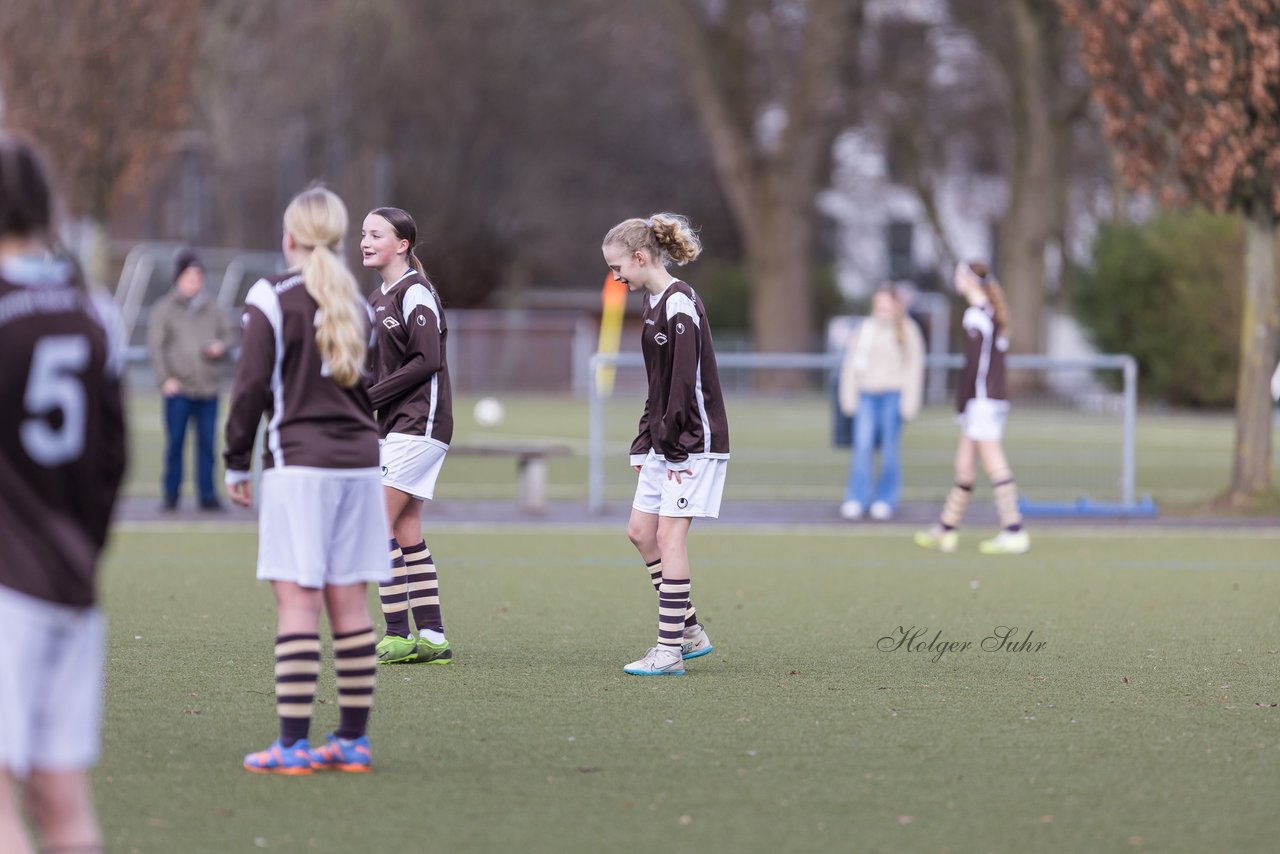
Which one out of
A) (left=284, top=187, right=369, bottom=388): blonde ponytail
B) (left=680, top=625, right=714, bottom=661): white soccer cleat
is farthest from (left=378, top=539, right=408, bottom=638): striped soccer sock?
(left=284, top=187, right=369, bottom=388): blonde ponytail

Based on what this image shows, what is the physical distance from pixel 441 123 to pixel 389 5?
11.5 meters

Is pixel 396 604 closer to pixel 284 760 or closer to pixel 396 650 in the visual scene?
pixel 396 650

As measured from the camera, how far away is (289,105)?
45.5 metres

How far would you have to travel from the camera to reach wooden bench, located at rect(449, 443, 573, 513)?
15758mm

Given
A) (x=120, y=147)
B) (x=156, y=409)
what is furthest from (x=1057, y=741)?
(x=156, y=409)

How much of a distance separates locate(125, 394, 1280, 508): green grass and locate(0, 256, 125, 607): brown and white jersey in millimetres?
11733

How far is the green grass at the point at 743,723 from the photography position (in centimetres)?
542

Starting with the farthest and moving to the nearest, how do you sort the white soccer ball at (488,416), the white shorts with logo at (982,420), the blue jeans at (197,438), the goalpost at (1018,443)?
1. the white soccer ball at (488,416)
2. the goalpost at (1018,443)
3. the blue jeans at (197,438)
4. the white shorts with logo at (982,420)

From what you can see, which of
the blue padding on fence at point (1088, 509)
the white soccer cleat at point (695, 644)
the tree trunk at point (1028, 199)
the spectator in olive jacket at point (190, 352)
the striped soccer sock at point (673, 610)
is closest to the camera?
the striped soccer sock at point (673, 610)

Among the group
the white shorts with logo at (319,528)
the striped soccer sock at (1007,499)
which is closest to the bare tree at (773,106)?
the striped soccer sock at (1007,499)

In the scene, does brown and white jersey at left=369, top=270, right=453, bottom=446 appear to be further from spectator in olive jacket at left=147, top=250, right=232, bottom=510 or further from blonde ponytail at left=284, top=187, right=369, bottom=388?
spectator in olive jacket at left=147, top=250, right=232, bottom=510

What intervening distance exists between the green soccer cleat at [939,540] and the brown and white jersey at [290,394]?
27.6 feet

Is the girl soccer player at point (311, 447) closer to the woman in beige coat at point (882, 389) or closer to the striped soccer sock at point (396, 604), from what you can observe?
the striped soccer sock at point (396, 604)

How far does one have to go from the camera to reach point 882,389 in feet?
51.9
